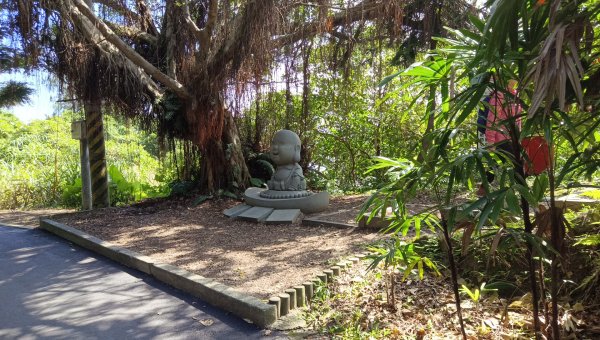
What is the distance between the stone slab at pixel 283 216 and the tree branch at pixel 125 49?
10.9ft

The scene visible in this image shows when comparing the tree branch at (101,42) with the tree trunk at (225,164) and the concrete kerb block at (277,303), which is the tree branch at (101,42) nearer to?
the tree trunk at (225,164)

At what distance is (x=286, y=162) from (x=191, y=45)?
3417mm

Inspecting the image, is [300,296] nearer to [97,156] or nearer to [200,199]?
[200,199]

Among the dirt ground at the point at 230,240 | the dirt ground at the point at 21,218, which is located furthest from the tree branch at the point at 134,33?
the dirt ground at the point at 21,218

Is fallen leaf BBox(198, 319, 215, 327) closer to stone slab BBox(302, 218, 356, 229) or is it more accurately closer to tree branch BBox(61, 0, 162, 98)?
stone slab BBox(302, 218, 356, 229)

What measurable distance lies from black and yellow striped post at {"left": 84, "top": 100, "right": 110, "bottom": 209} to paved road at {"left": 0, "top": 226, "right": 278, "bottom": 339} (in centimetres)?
459

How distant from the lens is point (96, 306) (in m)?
4.05

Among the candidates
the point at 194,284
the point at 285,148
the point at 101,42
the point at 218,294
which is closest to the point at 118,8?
the point at 101,42

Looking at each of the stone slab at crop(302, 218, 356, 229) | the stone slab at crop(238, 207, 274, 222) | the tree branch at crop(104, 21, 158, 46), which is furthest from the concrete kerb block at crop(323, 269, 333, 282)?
the tree branch at crop(104, 21, 158, 46)

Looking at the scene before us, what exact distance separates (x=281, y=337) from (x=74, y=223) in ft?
19.7

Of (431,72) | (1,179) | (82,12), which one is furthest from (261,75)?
(1,179)

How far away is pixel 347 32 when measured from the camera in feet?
32.9

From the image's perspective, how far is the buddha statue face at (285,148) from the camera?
850cm

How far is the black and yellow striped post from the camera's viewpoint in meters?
9.69
